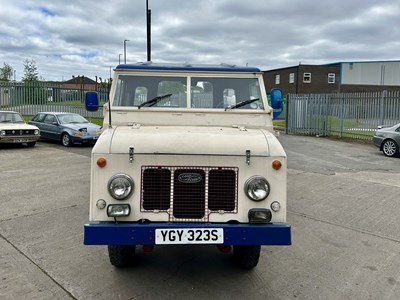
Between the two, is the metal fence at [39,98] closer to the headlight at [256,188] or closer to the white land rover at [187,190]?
the white land rover at [187,190]

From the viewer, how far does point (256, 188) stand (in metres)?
3.19

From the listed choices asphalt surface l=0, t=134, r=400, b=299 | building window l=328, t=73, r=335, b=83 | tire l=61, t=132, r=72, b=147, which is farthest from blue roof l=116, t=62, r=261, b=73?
building window l=328, t=73, r=335, b=83

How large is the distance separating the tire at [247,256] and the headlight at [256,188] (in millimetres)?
756

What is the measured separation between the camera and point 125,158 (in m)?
3.17

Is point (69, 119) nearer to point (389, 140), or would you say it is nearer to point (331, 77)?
point (389, 140)

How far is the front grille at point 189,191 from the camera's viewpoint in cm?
320

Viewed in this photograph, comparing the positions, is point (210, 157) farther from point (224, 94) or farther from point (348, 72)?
point (348, 72)

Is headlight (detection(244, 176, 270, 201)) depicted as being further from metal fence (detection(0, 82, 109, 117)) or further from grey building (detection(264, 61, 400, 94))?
grey building (detection(264, 61, 400, 94))

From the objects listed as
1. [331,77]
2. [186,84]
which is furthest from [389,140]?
[331,77]

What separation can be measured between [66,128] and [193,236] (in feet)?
40.3

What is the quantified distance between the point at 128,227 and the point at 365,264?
2.82 meters

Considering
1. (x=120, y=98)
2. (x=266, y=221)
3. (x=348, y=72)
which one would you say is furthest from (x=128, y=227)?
(x=348, y=72)

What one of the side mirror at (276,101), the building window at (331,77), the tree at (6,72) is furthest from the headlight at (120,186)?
the building window at (331,77)

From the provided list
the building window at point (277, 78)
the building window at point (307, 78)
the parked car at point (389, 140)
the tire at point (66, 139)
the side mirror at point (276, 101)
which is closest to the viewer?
the side mirror at point (276, 101)
